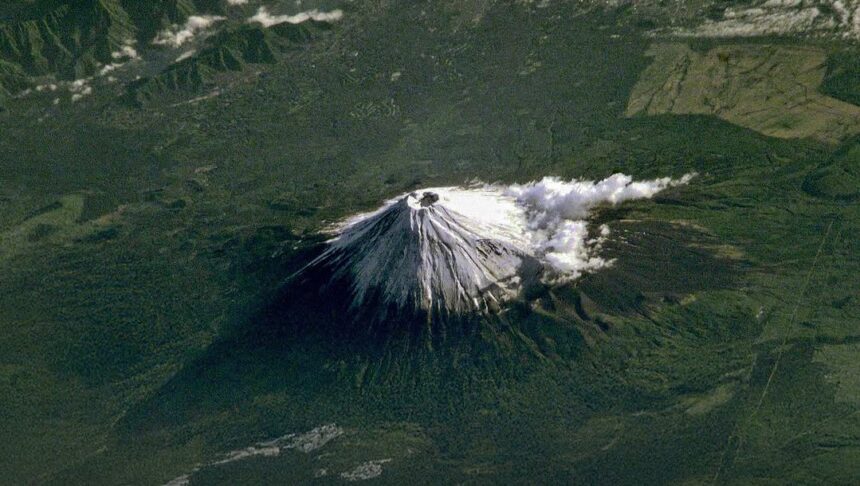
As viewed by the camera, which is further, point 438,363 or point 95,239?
point 95,239

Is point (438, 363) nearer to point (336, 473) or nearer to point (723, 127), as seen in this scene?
point (336, 473)

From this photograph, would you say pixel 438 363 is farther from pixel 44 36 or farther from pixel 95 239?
pixel 44 36

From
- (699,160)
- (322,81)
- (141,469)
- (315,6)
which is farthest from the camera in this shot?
(315,6)

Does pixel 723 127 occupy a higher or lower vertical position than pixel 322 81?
lower

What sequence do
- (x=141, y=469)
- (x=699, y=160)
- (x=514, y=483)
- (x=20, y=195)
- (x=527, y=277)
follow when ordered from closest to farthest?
(x=514, y=483) < (x=141, y=469) < (x=527, y=277) < (x=699, y=160) < (x=20, y=195)

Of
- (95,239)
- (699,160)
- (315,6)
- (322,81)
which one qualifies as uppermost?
(315,6)

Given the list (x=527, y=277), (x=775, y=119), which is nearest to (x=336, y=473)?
(x=527, y=277)

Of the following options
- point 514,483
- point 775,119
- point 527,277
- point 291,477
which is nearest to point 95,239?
point 291,477
